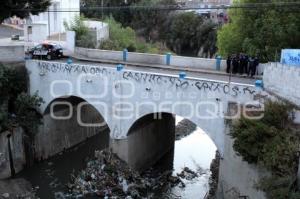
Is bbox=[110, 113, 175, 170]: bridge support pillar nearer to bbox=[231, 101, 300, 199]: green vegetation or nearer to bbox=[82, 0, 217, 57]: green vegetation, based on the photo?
bbox=[231, 101, 300, 199]: green vegetation

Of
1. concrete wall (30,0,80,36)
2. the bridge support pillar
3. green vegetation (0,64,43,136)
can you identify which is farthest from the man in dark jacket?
concrete wall (30,0,80,36)

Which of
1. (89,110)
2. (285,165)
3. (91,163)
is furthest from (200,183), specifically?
(89,110)

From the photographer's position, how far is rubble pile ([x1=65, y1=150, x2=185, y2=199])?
20891 millimetres

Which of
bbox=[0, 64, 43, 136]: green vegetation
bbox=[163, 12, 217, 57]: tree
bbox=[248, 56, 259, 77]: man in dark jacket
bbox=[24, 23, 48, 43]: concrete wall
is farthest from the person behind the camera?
bbox=[163, 12, 217, 57]: tree

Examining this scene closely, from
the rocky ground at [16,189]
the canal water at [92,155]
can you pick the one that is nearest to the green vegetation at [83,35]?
the canal water at [92,155]

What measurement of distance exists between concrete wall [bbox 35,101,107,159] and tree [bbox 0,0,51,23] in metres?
6.95

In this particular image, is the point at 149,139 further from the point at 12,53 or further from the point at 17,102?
the point at 12,53

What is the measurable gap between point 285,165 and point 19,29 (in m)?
49.1

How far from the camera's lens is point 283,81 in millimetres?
16406

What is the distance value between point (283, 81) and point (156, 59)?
34.0 feet

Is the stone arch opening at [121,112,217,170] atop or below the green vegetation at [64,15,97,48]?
below

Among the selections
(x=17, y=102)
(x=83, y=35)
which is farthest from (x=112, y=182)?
(x=83, y=35)

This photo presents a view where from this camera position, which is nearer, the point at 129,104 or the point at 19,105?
the point at 129,104

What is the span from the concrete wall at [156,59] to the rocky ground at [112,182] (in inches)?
256
